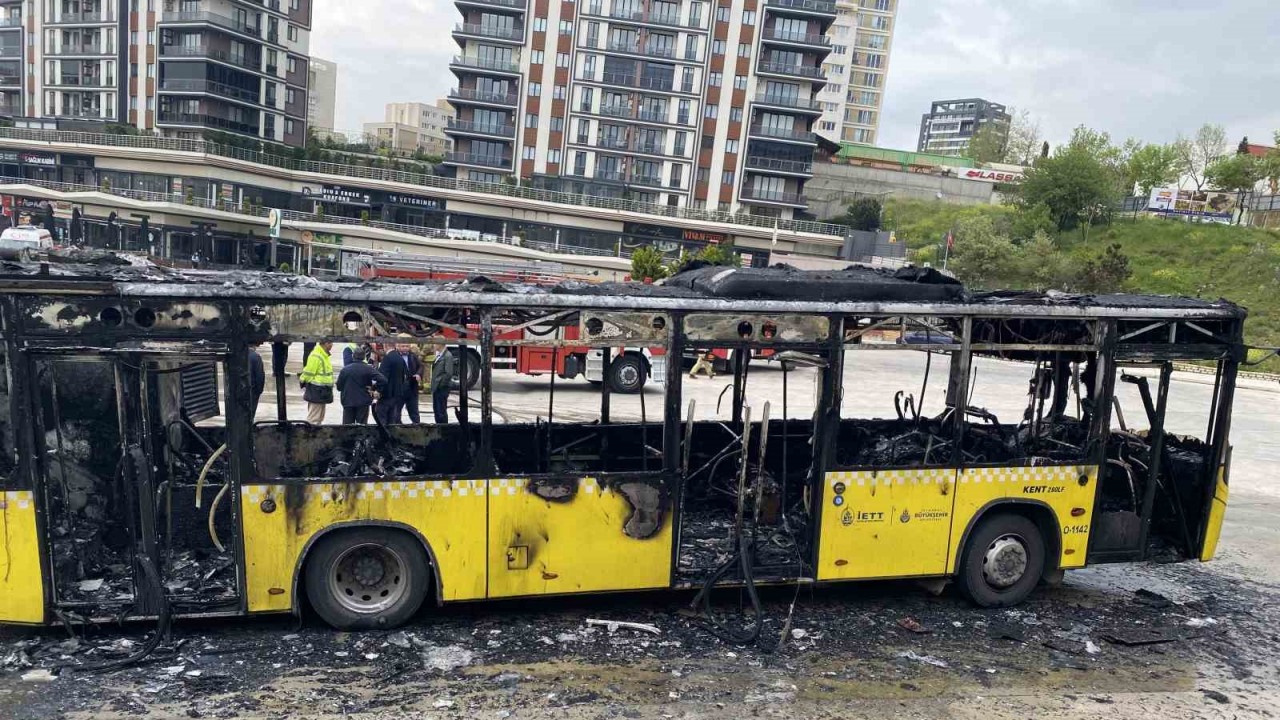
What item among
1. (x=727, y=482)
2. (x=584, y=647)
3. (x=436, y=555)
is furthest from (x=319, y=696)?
(x=727, y=482)

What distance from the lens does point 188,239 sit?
56.7 meters

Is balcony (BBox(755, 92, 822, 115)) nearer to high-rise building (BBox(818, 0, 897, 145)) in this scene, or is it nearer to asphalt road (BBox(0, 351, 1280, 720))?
high-rise building (BBox(818, 0, 897, 145))

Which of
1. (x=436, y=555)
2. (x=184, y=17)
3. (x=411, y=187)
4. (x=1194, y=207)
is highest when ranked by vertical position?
(x=184, y=17)

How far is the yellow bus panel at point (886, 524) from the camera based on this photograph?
7.38 meters

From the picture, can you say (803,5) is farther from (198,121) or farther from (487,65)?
(198,121)

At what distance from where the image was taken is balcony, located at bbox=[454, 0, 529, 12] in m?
64.6

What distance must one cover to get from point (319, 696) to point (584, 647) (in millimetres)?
1980

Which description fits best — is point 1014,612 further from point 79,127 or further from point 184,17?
point 79,127

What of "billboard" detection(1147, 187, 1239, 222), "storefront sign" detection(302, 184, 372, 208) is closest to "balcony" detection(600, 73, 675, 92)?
"storefront sign" detection(302, 184, 372, 208)

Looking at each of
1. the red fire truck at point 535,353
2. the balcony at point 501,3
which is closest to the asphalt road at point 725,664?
the red fire truck at point 535,353

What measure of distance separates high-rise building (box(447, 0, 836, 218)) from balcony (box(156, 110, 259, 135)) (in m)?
16.9

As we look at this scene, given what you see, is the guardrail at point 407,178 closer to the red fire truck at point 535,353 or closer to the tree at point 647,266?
the tree at point 647,266

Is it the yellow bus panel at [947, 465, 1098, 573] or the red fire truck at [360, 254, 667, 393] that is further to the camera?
the yellow bus panel at [947, 465, 1098, 573]

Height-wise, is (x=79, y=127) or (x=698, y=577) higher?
(x=79, y=127)
